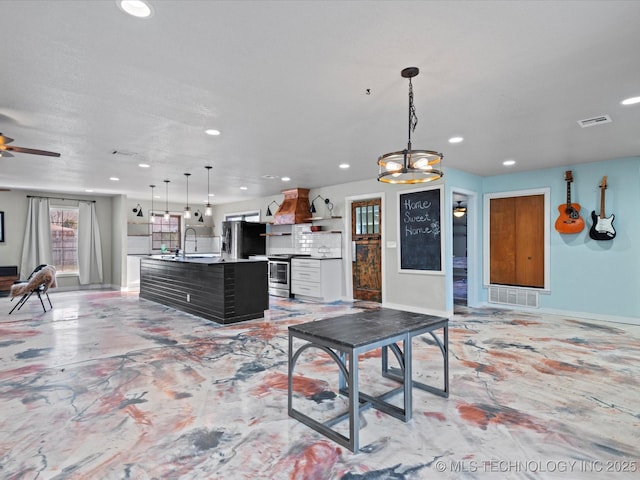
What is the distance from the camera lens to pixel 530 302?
609cm

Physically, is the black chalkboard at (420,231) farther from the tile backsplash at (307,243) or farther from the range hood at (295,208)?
the range hood at (295,208)

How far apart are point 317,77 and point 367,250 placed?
4812 millimetres

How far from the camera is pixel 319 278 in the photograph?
7.08 meters

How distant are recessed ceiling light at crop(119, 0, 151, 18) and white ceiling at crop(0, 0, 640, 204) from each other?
0.04 m

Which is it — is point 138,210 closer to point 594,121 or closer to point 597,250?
point 594,121

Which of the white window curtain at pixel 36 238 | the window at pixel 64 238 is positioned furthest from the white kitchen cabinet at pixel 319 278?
the white window curtain at pixel 36 238

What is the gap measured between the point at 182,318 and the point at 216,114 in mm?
3465

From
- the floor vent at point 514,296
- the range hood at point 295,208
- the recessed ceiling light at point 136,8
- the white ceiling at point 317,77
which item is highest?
the white ceiling at point 317,77

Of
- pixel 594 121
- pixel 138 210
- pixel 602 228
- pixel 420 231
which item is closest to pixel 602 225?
pixel 602 228

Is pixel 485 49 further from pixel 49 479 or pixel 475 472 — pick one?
pixel 49 479

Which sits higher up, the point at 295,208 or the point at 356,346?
the point at 295,208

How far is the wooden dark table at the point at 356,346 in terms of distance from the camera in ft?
6.75

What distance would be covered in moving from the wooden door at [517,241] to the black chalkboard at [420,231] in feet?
4.90

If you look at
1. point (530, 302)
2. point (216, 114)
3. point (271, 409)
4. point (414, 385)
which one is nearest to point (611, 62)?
point (414, 385)
